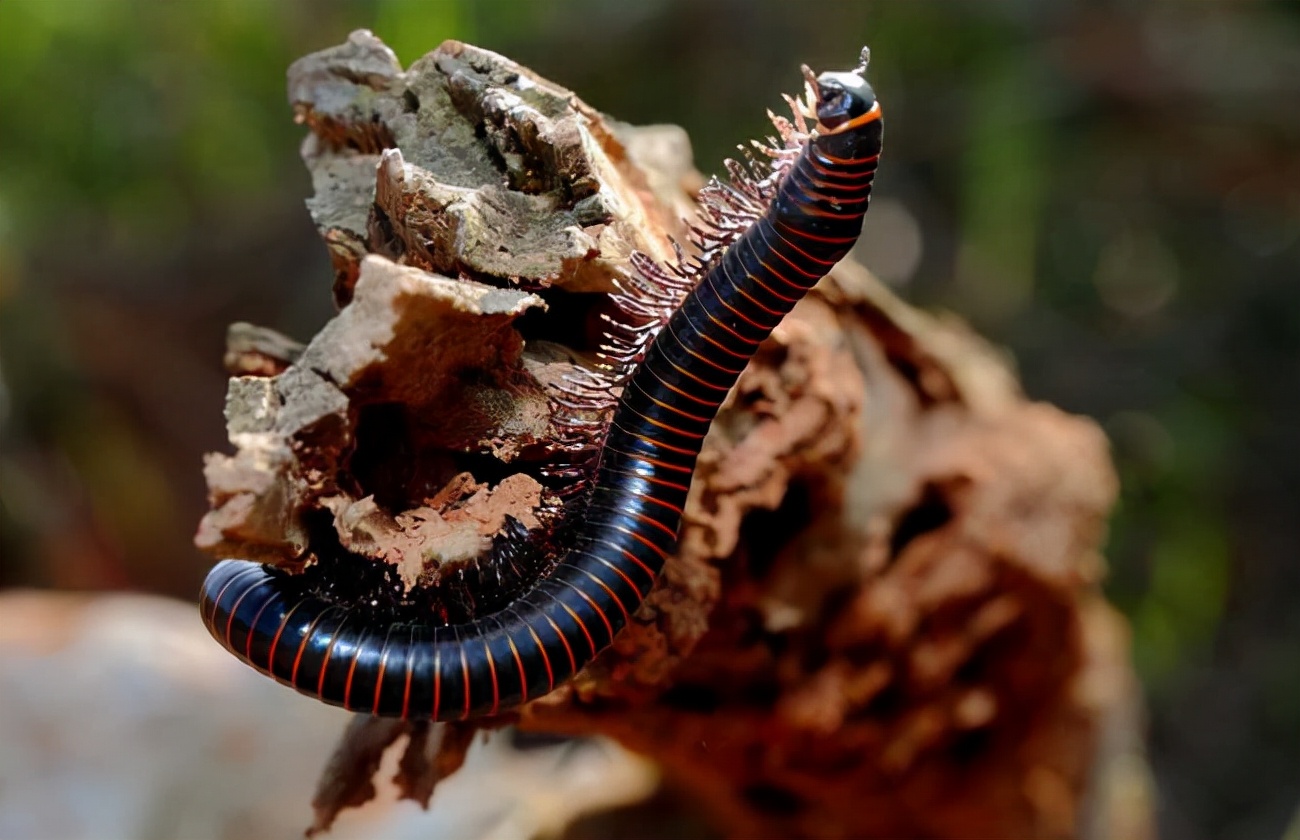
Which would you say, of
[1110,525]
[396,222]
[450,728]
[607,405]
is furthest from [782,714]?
[1110,525]

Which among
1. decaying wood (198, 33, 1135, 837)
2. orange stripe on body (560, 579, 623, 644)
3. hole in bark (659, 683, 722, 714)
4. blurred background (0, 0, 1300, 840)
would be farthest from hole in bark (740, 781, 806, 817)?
blurred background (0, 0, 1300, 840)

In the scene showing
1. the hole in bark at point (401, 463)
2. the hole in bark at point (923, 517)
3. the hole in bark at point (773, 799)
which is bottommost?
the hole in bark at point (773, 799)

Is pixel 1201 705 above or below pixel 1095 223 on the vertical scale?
below

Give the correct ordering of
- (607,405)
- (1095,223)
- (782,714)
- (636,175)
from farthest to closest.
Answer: (1095,223) < (782,714) < (636,175) < (607,405)

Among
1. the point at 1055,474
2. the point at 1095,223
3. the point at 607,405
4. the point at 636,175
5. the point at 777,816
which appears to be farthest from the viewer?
the point at 1095,223

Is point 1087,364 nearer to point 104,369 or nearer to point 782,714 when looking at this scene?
point 782,714

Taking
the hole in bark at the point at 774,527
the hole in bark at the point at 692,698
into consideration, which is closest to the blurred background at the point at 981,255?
the hole in bark at the point at 774,527

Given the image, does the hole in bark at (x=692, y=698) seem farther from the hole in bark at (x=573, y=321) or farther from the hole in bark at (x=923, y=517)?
the hole in bark at (x=573, y=321)
